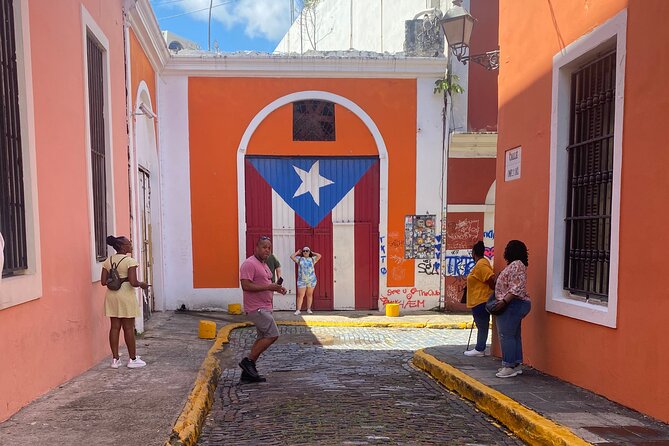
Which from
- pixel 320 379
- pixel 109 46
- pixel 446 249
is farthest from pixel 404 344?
pixel 109 46

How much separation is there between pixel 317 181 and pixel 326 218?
907mm

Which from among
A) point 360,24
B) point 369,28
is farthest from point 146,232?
point 360,24

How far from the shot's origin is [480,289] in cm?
637

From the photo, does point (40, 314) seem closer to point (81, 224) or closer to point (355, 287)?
point (81, 224)

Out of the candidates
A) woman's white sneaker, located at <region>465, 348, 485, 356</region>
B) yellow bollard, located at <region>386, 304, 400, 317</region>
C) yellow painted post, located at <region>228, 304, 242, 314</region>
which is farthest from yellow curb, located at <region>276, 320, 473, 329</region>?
woman's white sneaker, located at <region>465, 348, 485, 356</region>

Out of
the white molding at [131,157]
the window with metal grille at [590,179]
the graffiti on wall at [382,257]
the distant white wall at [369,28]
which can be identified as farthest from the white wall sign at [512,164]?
the white molding at [131,157]

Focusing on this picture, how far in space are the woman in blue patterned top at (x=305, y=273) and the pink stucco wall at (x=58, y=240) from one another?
5399 millimetres

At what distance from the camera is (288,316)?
1087 centimetres

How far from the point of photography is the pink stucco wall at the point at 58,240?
3.97 m

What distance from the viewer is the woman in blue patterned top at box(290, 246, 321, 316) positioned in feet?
36.2

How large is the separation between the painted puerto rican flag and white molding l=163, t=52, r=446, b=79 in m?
1.98

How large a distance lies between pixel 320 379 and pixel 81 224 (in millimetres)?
3256

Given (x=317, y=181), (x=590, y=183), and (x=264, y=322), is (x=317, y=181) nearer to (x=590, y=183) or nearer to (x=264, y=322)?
(x=264, y=322)

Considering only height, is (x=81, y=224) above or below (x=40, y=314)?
above
